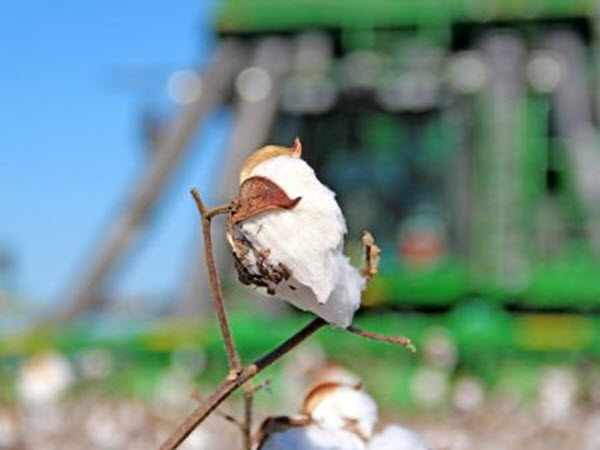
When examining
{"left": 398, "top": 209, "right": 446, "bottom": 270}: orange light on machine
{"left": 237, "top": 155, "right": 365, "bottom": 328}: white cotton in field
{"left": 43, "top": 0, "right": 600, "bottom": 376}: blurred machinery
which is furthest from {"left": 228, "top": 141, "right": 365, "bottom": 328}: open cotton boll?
{"left": 398, "top": 209, "right": 446, "bottom": 270}: orange light on machine

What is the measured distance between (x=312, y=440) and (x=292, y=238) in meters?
0.18

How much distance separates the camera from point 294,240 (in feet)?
2.16

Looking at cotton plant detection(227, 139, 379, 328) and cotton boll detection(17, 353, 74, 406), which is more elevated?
cotton boll detection(17, 353, 74, 406)

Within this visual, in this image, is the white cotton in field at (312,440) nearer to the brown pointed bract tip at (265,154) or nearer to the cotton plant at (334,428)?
the cotton plant at (334,428)

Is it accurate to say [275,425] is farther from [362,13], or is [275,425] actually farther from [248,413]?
[362,13]

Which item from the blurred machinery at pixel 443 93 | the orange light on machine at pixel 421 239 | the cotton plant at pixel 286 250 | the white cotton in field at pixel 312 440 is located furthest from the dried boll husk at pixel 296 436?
the orange light on machine at pixel 421 239

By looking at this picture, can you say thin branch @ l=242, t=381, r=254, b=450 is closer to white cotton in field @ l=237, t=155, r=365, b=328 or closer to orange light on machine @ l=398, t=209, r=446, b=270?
white cotton in field @ l=237, t=155, r=365, b=328

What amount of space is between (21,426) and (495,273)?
7.80 metres

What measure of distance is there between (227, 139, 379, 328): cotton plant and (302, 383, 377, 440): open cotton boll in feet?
0.61

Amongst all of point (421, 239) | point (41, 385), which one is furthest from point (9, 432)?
point (421, 239)

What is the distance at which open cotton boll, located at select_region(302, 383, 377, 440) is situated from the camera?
85 centimetres

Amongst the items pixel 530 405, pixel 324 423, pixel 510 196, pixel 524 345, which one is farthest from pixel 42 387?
pixel 510 196

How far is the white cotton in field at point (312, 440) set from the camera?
79 cm

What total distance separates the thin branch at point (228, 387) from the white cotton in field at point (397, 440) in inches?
6.2
